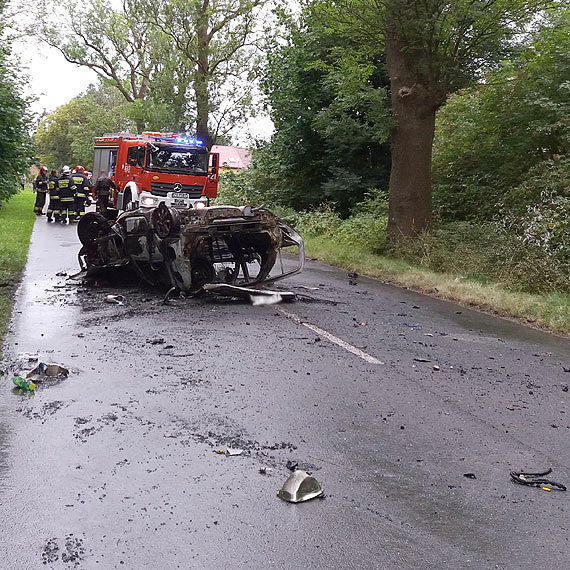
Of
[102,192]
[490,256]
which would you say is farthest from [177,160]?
[490,256]

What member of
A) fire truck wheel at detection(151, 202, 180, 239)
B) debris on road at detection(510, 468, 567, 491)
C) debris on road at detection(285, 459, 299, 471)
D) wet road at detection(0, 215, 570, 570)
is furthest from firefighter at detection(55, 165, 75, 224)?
debris on road at detection(510, 468, 567, 491)

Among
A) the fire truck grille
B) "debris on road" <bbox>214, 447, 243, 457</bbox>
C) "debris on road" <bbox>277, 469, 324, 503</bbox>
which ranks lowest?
"debris on road" <bbox>214, 447, 243, 457</bbox>

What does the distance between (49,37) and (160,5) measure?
45.8 feet

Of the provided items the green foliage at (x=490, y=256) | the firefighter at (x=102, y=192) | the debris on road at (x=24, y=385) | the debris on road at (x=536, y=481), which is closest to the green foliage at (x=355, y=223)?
the green foliage at (x=490, y=256)

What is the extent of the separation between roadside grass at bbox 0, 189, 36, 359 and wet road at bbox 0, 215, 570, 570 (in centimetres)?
33

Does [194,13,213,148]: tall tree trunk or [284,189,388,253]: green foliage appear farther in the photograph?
[194,13,213,148]: tall tree trunk

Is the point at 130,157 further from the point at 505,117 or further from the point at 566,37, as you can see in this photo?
the point at 566,37

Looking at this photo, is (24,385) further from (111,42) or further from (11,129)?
(111,42)

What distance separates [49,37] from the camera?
46.2 metres

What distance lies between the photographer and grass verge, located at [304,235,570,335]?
9.41 meters

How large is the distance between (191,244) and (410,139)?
26.5ft

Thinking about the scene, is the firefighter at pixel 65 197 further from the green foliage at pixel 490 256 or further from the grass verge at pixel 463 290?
the green foliage at pixel 490 256

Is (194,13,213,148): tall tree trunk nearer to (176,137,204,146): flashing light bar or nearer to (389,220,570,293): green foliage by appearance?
(176,137,204,146): flashing light bar

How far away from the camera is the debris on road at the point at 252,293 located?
367 inches
